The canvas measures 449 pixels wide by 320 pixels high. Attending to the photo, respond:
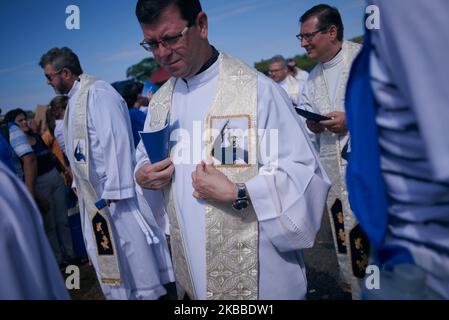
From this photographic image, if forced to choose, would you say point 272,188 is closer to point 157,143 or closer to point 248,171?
point 248,171

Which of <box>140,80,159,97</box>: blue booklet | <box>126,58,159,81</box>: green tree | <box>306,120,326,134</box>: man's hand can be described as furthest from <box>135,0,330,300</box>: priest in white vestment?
<box>140,80,159,97</box>: blue booklet

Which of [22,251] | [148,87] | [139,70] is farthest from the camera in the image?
[148,87]

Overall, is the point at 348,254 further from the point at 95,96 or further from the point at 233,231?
the point at 95,96

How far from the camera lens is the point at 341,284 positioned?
3.39 metres

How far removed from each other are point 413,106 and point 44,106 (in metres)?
5.94

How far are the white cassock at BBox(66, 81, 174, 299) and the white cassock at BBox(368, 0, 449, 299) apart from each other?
2174 mm

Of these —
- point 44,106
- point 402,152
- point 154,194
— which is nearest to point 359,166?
point 402,152

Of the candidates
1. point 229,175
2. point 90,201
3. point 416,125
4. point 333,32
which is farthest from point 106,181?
point 416,125

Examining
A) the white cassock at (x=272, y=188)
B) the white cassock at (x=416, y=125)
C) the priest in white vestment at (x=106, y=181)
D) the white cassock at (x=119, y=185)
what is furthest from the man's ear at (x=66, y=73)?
the white cassock at (x=416, y=125)

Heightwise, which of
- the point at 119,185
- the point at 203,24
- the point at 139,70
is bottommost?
the point at 119,185

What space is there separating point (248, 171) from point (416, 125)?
908 millimetres

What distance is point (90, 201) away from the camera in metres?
3.11

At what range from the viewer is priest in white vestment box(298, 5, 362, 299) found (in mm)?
2885

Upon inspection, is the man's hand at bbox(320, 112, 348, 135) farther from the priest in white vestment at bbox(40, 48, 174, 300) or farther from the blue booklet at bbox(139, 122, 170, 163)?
the priest in white vestment at bbox(40, 48, 174, 300)
